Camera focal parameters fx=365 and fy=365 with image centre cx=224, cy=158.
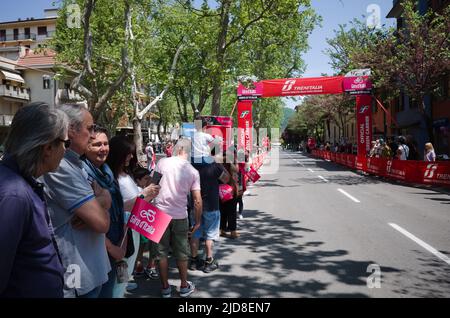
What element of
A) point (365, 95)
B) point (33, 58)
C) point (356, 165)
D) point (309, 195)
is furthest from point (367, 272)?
point (33, 58)

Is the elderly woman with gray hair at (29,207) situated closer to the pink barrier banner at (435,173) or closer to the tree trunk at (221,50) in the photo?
the tree trunk at (221,50)

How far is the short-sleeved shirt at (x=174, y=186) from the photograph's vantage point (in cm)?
427

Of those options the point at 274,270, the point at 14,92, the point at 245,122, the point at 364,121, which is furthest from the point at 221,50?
the point at 14,92

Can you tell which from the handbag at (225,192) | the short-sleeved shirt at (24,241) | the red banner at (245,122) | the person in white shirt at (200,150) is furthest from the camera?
the red banner at (245,122)

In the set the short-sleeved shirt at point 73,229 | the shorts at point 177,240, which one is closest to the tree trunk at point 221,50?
the shorts at point 177,240

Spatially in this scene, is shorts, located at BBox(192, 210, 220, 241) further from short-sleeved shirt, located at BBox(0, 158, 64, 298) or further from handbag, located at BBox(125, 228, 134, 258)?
short-sleeved shirt, located at BBox(0, 158, 64, 298)

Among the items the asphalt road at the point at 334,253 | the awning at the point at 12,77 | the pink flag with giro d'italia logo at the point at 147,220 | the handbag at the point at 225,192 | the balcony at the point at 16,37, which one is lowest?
the asphalt road at the point at 334,253

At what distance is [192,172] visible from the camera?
4.39 m

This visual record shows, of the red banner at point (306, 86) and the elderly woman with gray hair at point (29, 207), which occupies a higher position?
the red banner at point (306, 86)

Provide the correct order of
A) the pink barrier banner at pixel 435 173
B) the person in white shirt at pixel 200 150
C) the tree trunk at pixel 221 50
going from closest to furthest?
the person in white shirt at pixel 200 150, the tree trunk at pixel 221 50, the pink barrier banner at pixel 435 173

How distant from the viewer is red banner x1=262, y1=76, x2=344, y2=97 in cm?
2038

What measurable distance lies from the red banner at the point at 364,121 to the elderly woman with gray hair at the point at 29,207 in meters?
20.7

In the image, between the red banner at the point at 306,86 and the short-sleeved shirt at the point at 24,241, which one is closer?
the short-sleeved shirt at the point at 24,241
